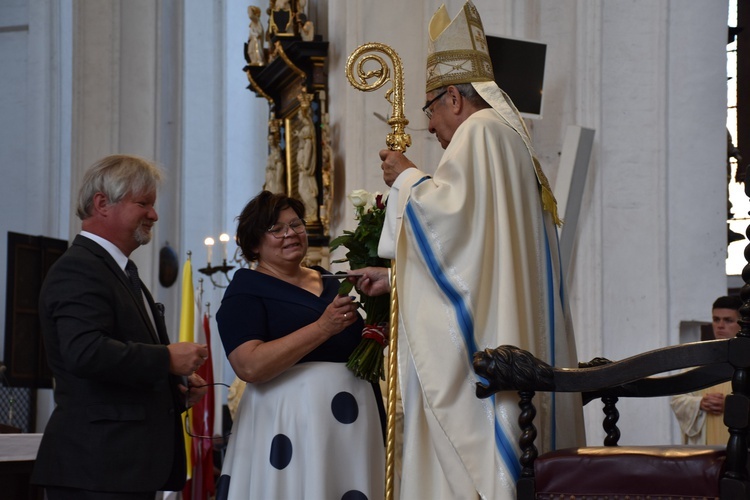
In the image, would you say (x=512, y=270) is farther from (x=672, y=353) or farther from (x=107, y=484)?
(x=107, y=484)

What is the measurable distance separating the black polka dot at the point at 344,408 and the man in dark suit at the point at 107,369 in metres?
0.52

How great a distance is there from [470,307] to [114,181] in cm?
139

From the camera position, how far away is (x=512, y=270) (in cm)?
354

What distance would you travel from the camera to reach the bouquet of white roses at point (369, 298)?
4043 millimetres

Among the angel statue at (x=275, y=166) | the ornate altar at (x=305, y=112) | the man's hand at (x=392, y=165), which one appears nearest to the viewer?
the man's hand at (x=392, y=165)

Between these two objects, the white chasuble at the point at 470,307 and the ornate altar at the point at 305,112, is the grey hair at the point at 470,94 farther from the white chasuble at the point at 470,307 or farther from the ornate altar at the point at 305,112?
the ornate altar at the point at 305,112

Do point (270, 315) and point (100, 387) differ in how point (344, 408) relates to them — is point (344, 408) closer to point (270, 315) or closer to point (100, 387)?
point (270, 315)

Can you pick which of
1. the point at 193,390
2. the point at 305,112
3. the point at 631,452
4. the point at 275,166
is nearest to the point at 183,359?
the point at 193,390

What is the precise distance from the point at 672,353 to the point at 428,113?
1503mm

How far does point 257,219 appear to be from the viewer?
4273 mm

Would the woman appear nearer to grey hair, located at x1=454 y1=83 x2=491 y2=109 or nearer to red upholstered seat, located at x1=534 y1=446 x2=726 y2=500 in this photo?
grey hair, located at x1=454 y1=83 x2=491 y2=109

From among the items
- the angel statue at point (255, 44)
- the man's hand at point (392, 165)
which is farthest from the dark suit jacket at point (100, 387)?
the angel statue at point (255, 44)

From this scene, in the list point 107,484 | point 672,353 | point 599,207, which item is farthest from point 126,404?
point 599,207

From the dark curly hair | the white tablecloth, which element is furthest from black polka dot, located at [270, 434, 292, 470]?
the white tablecloth
